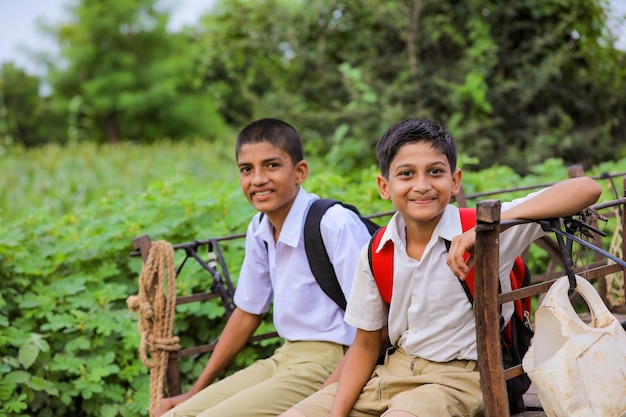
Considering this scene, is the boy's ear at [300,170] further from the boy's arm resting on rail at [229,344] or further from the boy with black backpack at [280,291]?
the boy's arm resting on rail at [229,344]

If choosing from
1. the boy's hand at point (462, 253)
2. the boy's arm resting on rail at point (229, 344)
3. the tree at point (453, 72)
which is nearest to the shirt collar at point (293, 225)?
the boy's arm resting on rail at point (229, 344)

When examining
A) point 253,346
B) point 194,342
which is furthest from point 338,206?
point 194,342

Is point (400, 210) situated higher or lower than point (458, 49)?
lower

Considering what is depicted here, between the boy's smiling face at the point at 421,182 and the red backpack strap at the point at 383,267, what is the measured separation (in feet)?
0.41

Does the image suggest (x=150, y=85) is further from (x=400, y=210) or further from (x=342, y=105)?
(x=400, y=210)

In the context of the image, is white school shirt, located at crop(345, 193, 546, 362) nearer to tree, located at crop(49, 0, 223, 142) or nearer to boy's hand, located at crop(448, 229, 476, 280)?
boy's hand, located at crop(448, 229, 476, 280)

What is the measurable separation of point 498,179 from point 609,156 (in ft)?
10.8

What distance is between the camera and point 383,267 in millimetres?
2230

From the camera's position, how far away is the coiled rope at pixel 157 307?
2955 mm

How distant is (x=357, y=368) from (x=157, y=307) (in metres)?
1.02

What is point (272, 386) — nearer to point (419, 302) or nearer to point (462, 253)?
point (419, 302)

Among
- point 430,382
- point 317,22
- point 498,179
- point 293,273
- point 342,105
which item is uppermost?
point 317,22

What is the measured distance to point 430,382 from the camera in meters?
2.12

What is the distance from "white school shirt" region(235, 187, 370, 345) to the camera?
263 cm
